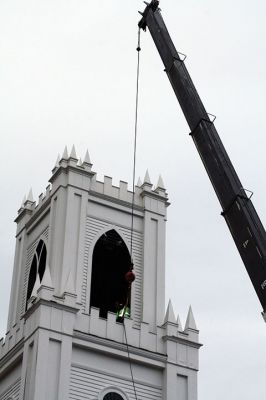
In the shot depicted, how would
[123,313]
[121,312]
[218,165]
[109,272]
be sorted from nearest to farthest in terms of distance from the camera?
[218,165], [123,313], [121,312], [109,272]

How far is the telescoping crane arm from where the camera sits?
97.0 ft

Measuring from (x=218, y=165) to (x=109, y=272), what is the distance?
11460mm

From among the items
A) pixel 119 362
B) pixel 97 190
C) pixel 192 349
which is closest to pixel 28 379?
pixel 119 362

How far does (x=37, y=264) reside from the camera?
43.6 meters

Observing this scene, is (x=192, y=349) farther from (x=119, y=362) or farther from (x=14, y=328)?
(x=14, y=328)

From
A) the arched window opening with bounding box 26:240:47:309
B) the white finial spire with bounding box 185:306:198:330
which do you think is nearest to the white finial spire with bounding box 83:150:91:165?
the arched window opening with bounding box 26:240:47:309

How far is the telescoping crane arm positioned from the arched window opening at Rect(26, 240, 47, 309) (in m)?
10.6

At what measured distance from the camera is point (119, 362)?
39.7 metres

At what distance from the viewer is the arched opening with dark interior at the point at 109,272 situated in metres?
41.7

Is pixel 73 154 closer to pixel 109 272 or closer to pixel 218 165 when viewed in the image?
pixel 109 272

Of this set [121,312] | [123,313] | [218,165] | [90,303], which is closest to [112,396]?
[123,313]

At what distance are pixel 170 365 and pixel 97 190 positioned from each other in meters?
8.05

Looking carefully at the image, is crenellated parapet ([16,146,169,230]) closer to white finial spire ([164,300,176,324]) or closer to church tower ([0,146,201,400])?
church tower ([0,146,201,400])

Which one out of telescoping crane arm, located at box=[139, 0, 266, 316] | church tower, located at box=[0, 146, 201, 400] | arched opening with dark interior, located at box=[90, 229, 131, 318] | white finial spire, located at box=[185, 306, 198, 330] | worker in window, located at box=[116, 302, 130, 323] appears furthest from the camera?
arched opening with dark interior, located at box=[90, 229, 131, 318]
